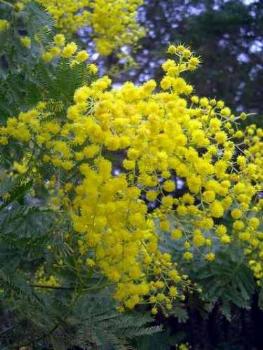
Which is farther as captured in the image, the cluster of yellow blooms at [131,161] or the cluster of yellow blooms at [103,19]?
the cluster of yellow blooms at [103,19]

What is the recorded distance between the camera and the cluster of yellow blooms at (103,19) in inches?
199

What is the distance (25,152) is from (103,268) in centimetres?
85

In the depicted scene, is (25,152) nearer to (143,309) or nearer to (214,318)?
(143,309)

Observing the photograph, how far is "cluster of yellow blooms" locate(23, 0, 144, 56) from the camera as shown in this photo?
504 cm

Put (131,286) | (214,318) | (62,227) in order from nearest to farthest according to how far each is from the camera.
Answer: (131,286) < (62,227) < (214,318)

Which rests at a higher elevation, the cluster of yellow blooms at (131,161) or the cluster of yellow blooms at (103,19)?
the cluster of yellow blooms at (131,161)

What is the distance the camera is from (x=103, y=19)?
210 inches

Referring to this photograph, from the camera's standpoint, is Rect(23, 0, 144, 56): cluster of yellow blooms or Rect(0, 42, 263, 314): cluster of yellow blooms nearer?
Rect(0, 42, 263, 314): cluster of yellow blooms

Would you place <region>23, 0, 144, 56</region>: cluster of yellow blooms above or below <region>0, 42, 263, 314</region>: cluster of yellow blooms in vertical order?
below

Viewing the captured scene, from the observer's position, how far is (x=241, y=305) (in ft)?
16.9

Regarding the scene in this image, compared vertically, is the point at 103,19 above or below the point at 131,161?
below

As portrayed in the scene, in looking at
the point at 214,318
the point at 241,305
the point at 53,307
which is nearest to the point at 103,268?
the point at 53,307

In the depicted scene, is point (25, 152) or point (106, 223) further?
point (25, 152)

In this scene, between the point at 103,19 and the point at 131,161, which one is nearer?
the point at 131,161
